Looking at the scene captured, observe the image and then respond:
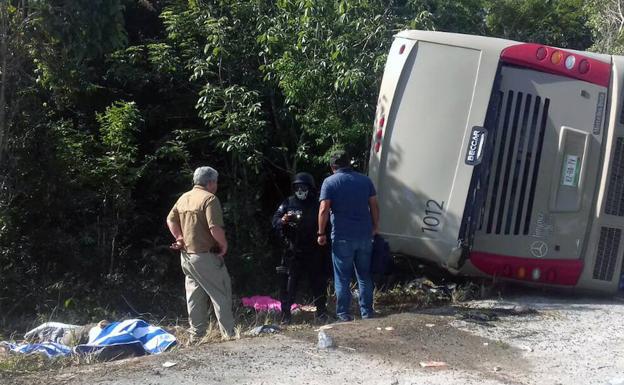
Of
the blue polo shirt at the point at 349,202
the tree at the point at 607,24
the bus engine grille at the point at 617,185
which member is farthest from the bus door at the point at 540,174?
the tree at the point at 607,24

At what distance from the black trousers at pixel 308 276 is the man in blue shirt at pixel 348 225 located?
17.3 inches

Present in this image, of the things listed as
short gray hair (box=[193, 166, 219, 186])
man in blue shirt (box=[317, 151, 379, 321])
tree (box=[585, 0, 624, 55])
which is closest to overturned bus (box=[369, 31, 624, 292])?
man in blue shirt (box=[317, 151, 379, 321])

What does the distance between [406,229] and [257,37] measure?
10.2ft

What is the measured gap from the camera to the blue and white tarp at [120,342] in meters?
6.58

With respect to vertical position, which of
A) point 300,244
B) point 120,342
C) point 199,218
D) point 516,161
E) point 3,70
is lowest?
point 120,342

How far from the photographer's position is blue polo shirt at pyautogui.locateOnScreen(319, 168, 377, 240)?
7453 mm

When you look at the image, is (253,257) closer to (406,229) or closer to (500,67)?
(406,229)

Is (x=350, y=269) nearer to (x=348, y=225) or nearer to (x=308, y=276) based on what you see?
(x=348, y=225)

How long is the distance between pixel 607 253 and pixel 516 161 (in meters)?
1.33

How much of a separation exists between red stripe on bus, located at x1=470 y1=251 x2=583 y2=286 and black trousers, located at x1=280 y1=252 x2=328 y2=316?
151 centimetres

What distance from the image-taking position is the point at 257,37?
947cm

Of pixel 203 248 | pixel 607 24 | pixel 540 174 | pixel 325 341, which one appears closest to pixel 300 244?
pixel 203 248

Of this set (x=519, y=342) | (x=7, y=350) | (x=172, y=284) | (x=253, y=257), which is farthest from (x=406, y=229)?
(x=7, y=350)

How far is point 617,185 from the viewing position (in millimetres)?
8008
